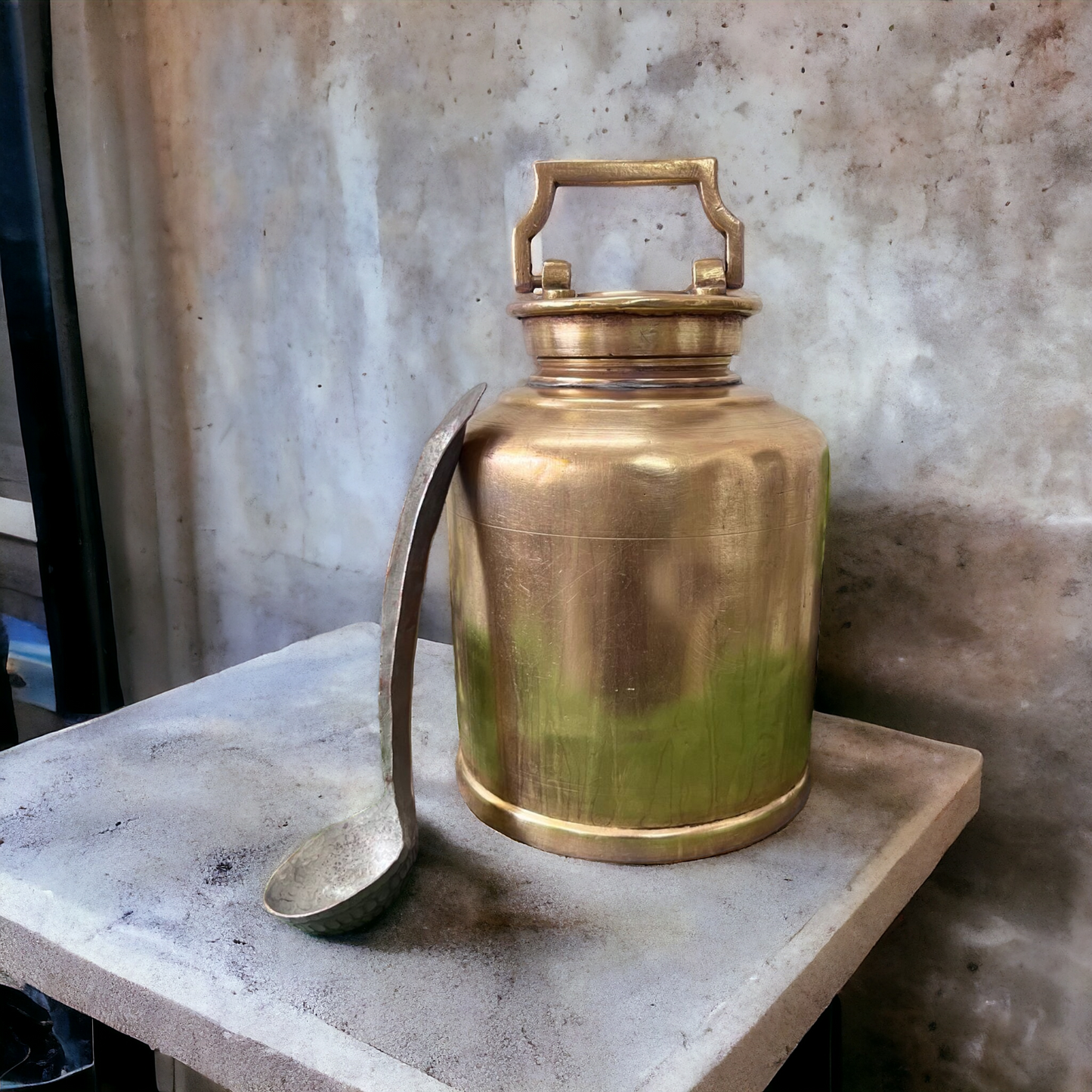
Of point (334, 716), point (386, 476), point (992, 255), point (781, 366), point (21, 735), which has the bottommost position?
point (21, 735)

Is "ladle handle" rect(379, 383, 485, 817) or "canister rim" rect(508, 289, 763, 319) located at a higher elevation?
"canister rim" rect(508, 289, 763, 319)

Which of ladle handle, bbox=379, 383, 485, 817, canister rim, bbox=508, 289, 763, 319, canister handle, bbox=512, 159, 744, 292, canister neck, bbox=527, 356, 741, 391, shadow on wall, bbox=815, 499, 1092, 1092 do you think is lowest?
shadow on wall, bbox=815, 499, 1092, 1092

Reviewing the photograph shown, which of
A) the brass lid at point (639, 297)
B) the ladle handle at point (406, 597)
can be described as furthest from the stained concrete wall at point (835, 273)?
the ladle handle at point (406, 597)

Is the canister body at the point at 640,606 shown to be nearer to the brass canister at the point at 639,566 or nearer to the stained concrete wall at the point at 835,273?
the brass canister at the point at 639,566

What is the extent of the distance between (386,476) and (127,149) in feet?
2.26

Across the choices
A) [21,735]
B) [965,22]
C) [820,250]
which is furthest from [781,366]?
[21,735]

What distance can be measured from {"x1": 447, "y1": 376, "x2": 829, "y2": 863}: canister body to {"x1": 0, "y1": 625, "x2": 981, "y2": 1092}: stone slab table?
5 cm

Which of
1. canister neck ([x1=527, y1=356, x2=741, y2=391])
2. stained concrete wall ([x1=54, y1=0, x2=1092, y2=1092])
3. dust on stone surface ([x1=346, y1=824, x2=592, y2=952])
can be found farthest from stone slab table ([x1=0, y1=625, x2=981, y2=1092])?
canister neck ([x1=527, y1=356, x2=741, y2=391])

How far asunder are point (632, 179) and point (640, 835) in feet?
1.64

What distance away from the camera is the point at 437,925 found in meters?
0.62

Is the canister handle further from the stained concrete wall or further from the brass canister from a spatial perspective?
the stained concrete wall

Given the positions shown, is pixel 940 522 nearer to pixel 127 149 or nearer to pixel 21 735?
pixel 127 149

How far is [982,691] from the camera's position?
0.90 metres

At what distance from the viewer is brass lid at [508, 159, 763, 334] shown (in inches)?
25.3
